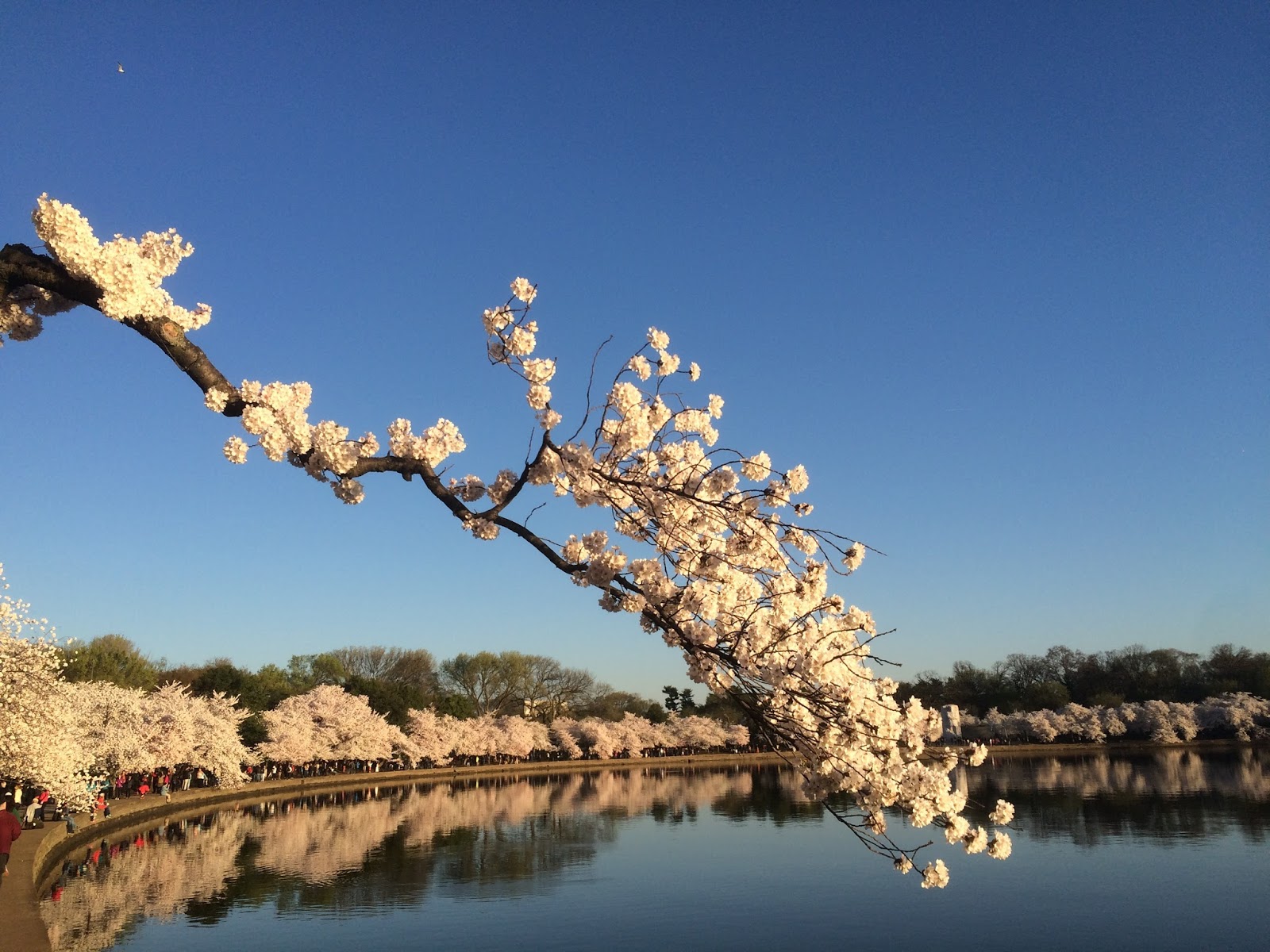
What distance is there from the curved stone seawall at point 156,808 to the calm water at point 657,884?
87 centimetres

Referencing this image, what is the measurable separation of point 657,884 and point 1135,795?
26586 mm

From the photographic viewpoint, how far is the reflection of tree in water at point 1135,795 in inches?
1102

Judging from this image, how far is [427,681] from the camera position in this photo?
76750 millimetres

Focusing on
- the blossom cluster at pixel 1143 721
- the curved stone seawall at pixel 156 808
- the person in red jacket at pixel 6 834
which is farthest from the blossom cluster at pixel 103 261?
the blossom cluster at pixel 1143 721

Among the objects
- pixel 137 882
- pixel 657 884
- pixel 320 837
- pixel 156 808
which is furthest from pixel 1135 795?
pixel 156 808

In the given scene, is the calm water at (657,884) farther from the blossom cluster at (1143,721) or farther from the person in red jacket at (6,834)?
the blossom cluster at (1143,721)

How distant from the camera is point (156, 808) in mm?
29953

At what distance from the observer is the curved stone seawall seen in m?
11.6

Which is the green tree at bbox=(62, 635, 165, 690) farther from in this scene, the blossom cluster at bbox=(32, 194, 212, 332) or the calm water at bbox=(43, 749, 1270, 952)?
the blossom cluster at bbox=(32, 194, 212, 332)

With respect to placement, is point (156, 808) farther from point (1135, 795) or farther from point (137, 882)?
point (1135, 795)

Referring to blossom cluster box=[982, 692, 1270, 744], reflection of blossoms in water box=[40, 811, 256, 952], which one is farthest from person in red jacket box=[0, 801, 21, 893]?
blossom cluster box=[982, 692, 1270, 744]

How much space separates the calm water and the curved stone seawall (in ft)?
2.85

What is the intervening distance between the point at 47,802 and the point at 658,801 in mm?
25593

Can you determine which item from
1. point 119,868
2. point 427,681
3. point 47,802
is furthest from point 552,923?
point 427,681
